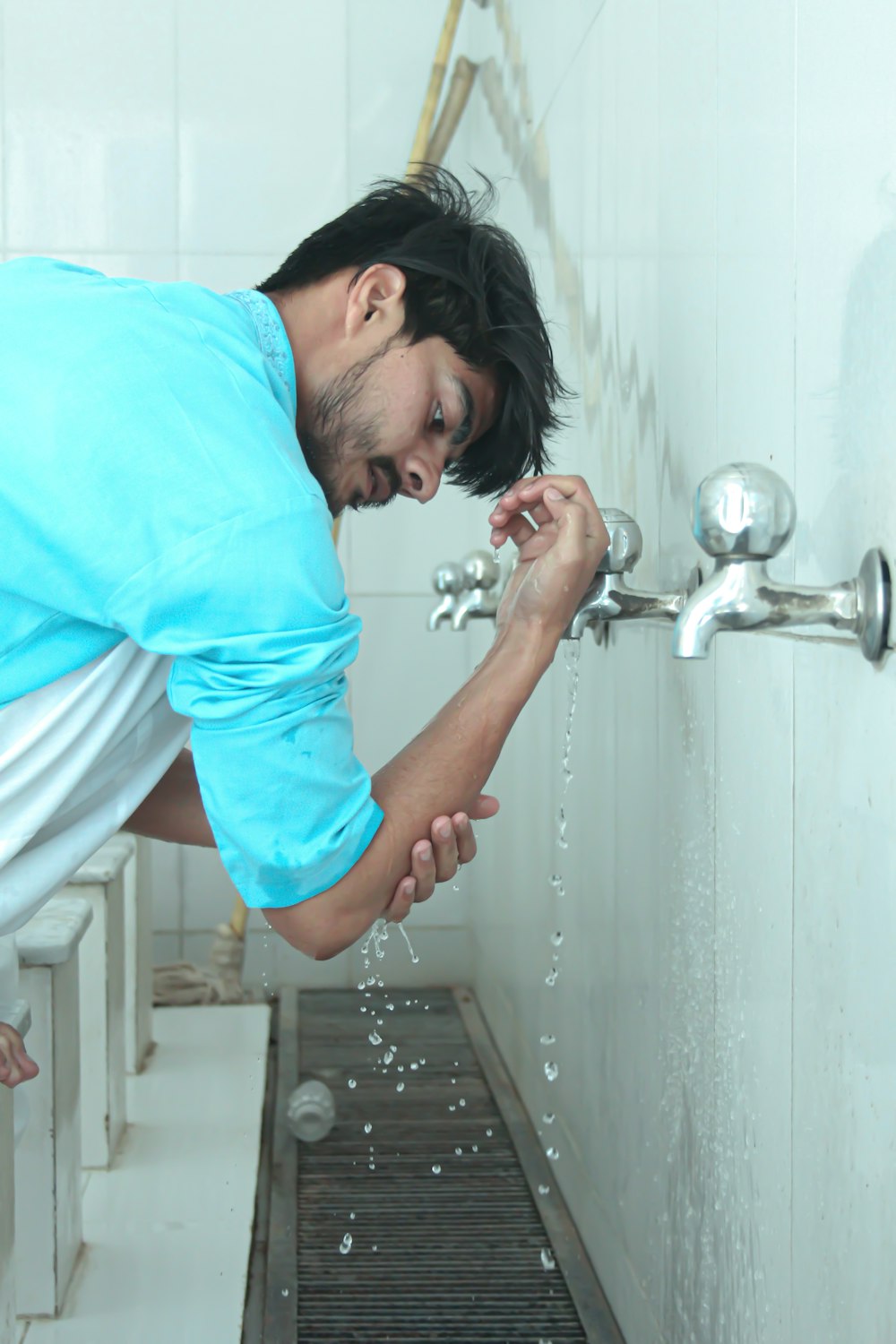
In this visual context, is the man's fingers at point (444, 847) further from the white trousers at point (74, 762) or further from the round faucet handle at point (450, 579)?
the round faucet handle at point (450, 579)

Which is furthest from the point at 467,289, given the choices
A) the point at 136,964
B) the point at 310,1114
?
the point at 136,964

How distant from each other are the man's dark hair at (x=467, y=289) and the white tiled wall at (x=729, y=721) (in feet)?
0.47

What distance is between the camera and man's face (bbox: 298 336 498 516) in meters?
1.00

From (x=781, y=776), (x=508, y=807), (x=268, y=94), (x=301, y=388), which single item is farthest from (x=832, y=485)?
(x=268, y=94)

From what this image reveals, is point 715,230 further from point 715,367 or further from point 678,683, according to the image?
point 678,683

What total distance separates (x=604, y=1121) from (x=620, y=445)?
757mm

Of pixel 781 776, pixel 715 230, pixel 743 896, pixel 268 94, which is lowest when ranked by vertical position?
pixel 743 896

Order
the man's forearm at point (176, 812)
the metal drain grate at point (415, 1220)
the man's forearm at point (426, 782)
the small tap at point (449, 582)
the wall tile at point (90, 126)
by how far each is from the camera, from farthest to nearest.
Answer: the wall tile at point (90, 126) → the small tap at point (449, 582) → the metal drain grate at point (415, 1220) → the man's forearm at point (176, 812) → the man's forearm at point (426, 782)

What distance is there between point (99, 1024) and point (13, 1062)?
79cm

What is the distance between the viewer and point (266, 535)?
2.53 feet

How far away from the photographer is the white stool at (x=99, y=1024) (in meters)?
1.78

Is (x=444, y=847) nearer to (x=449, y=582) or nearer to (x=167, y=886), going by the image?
(x=449, y=582)

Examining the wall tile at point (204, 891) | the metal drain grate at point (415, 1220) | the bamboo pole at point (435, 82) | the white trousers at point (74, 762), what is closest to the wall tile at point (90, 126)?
the bamboo pole at point (435, 82)

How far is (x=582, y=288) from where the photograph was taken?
5.14 ft
